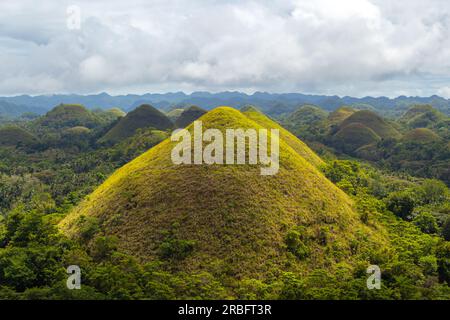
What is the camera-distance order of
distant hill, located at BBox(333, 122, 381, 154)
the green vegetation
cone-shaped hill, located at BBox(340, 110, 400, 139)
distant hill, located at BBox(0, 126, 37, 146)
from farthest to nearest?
cone-shaped hill, located at BBox(340, 110, 400, 139), distant hill, located at BBox(0, 126, 37, 146), distant hill, located at BBox(333, 122, 381, 154), the green vegetation

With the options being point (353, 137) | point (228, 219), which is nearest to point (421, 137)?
point (353, 137)

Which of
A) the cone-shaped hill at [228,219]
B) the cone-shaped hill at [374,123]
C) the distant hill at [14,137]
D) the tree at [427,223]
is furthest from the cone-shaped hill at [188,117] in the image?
the tree at [427,223]

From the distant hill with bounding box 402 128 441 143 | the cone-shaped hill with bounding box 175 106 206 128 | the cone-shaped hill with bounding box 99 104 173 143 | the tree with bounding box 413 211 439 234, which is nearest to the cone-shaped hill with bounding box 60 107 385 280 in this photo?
the tree with bounding box 413 211 439 234

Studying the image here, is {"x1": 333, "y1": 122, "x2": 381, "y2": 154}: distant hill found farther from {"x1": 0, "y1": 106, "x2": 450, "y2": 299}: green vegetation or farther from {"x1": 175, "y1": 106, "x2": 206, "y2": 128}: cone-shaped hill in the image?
{"x1": 0, "y1": 106, "x2": 450, "y2": 299}: green vegetation

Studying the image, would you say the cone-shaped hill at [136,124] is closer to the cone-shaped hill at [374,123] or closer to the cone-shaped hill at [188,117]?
the cone-shaped hill at [188,117]

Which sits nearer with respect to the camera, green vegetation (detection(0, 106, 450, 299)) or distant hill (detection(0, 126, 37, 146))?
green vegetation (detection(0, 106, 450, 299))
